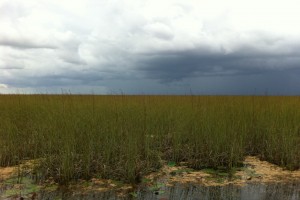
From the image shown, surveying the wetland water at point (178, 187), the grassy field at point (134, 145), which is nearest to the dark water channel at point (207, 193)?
the wetland water at point (178, 187)

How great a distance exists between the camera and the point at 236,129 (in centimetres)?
639

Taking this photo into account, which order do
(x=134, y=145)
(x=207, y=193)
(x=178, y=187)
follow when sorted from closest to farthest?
(x=207, y=193) → (x=178, y=187) → (x=134, y=145)

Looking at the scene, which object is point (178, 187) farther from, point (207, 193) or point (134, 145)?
point (134, 145)

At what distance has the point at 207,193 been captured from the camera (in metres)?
4.32

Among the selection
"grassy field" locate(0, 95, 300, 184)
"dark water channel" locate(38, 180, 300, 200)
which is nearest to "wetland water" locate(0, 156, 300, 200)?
"dark water channel" locate(38, 180, 300, 200)

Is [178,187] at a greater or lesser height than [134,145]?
lesser

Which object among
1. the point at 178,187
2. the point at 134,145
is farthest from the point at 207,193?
the point at 134,145

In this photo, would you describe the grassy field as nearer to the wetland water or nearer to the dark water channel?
the wetland water

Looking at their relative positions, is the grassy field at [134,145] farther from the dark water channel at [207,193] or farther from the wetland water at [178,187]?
the dark water channel at [207,193]

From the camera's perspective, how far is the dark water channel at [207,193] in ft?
13.5

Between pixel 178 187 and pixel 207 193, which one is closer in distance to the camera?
pixel 207 193

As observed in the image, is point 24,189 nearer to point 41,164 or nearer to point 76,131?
point 41,164

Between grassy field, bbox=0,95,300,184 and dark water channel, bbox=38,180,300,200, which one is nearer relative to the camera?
dark water channel, bbox=38,180,300,200

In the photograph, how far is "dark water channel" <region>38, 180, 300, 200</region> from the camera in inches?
162
